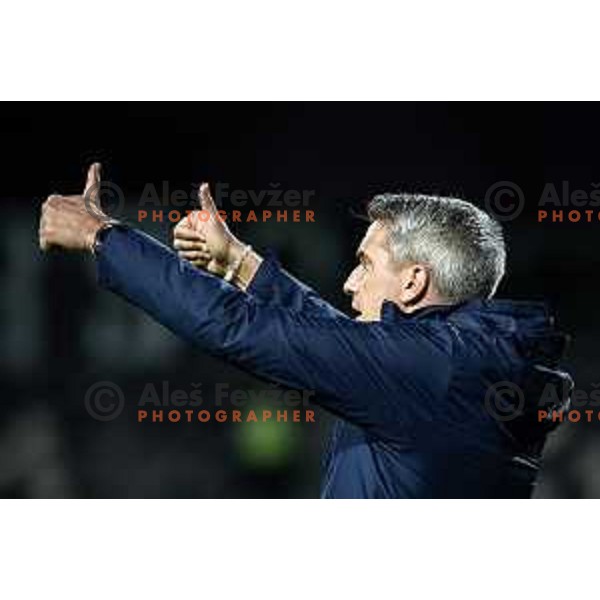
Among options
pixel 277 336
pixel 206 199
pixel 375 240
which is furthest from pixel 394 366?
pixel 206 199

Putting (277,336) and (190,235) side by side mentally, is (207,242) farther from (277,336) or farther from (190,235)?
(277,336)

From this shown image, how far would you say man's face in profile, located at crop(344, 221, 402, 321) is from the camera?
1.76m

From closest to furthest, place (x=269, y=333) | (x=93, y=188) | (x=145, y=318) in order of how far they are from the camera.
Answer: (x=269, y=333), (x=93, y=188), (x=145, y=318)

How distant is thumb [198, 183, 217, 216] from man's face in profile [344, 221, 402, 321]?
0.39 m

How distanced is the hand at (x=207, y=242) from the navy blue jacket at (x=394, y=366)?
0.60 m

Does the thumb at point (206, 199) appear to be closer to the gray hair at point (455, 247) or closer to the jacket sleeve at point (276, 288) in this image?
the jacket sleeve at point (276, 288)

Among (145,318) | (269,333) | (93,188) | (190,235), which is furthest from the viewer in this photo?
(145,318)

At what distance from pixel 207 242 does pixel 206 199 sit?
11 centimetres

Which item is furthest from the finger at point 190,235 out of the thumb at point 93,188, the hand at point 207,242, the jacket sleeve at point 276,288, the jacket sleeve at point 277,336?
the jacket sleeve at point 277,336

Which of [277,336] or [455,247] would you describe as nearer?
[277,336]

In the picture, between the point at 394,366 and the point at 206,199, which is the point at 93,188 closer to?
the point at 206,199

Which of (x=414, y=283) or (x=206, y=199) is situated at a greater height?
(x=206, y=199)

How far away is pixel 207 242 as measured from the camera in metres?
2.21

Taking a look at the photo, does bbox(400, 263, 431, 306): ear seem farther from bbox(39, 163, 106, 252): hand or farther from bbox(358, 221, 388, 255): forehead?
bbox(39, 163, 106, 252): hand
